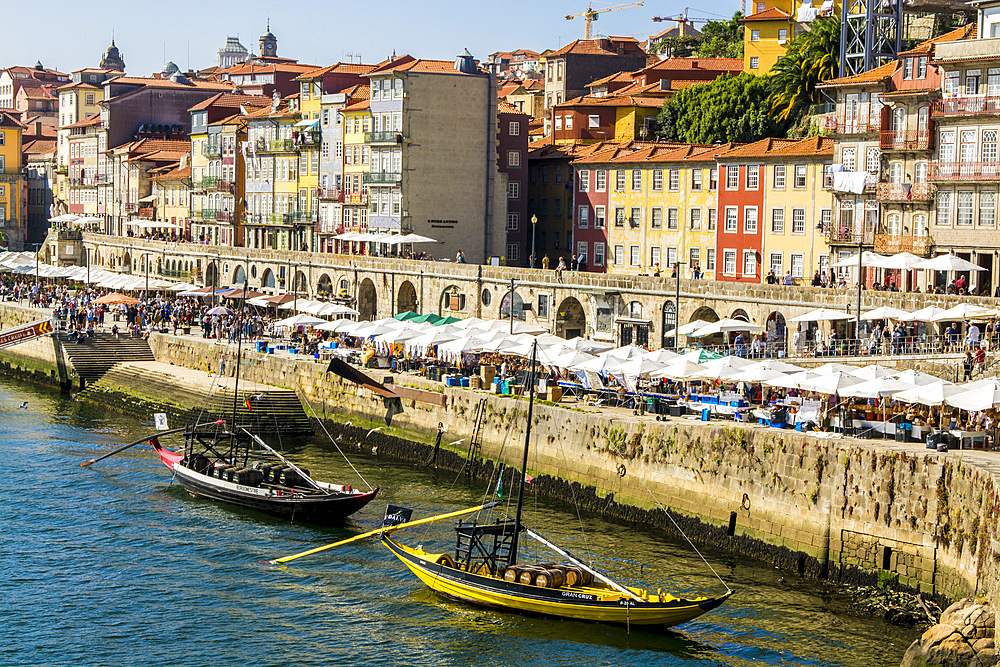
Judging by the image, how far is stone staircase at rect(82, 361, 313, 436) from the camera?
60531 millimetres

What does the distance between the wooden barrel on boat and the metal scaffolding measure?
45956 mm

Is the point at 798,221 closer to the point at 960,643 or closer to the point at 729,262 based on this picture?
the point at 729,262

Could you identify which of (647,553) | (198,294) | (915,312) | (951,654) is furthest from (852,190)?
(198,294)

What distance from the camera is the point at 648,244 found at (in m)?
78.3

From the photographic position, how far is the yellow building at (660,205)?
244ft

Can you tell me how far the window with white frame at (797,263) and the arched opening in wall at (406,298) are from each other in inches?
830

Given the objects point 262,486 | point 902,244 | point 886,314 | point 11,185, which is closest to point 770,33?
point 902,244

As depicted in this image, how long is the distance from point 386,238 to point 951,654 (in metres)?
56.6

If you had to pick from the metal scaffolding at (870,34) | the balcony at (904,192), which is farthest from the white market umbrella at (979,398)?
the metal scaffolding at (870,34)

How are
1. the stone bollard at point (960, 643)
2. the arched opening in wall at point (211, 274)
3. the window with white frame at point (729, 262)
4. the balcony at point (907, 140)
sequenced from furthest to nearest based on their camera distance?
the arched opening in wall at point (211, 274) → the window with white frame at point (729, 262) → the balcony at point (907, 140) → the stone bollard at point (960, 643)

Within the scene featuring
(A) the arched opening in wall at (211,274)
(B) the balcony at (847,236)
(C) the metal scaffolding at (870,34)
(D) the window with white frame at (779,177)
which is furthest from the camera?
(A) the arched opening in wall at (211,274)

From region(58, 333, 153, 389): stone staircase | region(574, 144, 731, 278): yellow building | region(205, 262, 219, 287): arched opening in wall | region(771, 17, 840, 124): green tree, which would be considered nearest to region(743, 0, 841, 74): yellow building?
region(771, 17, 840, 124): green tree

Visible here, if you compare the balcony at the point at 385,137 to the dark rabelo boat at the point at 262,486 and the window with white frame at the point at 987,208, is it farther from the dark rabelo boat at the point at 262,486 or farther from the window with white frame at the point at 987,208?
the window with white frame at the point at 987,208

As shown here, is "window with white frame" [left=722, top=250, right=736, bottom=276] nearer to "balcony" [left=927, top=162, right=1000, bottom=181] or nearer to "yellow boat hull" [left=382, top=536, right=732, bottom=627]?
"balcony" [left=927, top=162, right=1000, bottom=181]
